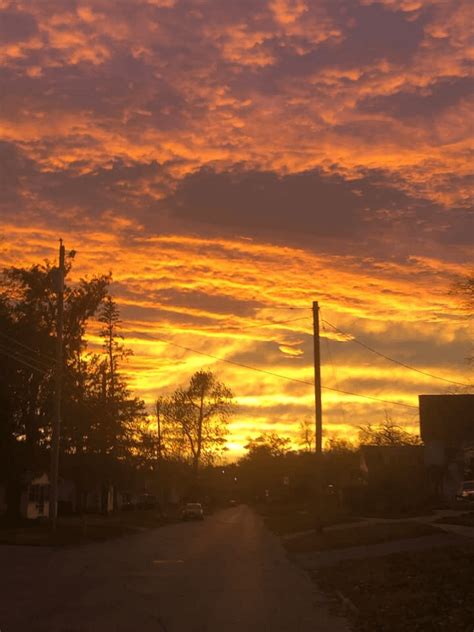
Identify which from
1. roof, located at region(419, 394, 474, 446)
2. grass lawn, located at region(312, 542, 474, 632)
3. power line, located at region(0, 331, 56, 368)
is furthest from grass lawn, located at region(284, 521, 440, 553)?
roof, located at region(419, 394, 474, 446)

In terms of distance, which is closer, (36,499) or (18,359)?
(18,359)

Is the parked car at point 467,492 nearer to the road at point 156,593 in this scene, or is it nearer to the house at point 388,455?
the house at point 388,455

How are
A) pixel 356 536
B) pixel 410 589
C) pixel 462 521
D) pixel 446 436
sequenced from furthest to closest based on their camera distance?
pixel 446 436 → pixel 462 521 → pixel 356 536 → pixel 410 589

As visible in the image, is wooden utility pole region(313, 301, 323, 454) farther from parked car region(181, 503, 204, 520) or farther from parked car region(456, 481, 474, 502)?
parked car region(181, 503, 204, 520)

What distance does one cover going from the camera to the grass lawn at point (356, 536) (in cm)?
2959

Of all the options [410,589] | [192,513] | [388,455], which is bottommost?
[192,513]

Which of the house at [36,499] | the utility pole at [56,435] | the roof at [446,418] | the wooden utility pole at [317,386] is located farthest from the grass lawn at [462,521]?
the roof at [446,418]

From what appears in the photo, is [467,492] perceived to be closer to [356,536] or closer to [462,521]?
[462,521]

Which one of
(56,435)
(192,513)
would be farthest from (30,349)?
(192,513)

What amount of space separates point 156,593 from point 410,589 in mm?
4922

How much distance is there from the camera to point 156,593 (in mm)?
16188

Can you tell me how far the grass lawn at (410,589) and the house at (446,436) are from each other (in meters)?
45.4

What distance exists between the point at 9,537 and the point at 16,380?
12621mm

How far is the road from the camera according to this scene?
12.4 metres
